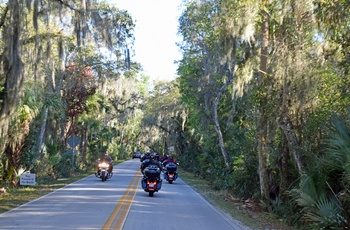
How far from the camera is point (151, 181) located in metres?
18.1

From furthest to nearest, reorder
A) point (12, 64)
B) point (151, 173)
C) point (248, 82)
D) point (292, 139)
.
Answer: point (248, 82) < point (151, 173) < point (12, 64) < point (292, 139)

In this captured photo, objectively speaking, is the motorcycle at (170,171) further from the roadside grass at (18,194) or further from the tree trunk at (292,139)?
the tree trunk at (292,139)

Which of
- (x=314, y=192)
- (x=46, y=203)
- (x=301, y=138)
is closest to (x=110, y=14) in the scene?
(x=46, y=203)

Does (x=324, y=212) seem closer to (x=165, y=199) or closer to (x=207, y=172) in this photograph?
(x=165, y=199)

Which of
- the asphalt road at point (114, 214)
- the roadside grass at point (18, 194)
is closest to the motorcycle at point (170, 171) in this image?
the roadside grass at point (18, 194)

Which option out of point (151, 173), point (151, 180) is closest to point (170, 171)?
point (151, 173)

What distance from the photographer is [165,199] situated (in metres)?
17.3

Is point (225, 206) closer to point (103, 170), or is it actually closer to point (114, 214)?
point (114, 214)

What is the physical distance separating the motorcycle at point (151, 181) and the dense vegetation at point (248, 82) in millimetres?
3256

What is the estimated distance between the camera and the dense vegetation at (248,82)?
10.9m

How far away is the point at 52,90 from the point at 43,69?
2810 millimetres

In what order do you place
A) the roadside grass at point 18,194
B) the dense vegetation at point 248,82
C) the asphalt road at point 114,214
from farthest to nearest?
the roadside grass at point 18,194, the dense vegetation at point 248,82, the asphalt road at point 114,214

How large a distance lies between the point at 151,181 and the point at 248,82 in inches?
244

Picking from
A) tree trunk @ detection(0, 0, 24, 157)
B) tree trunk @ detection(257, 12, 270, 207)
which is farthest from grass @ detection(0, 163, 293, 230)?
tree trunk @ detection(0, 0, 24, 157)
